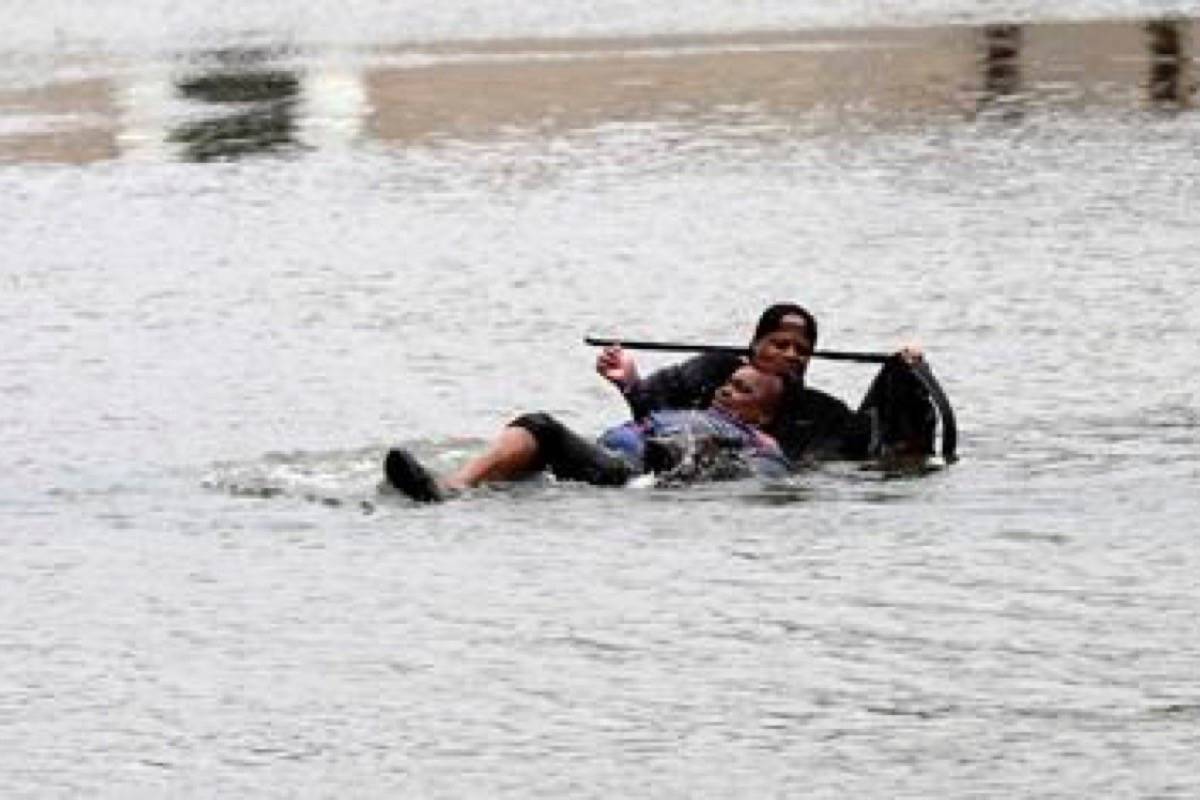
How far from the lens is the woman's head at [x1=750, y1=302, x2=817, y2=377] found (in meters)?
16.1

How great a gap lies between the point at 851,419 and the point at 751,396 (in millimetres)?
442

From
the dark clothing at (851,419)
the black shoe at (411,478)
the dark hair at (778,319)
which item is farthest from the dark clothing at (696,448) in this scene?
the black shoe at (411,478)

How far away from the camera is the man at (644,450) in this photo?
15.2 metres

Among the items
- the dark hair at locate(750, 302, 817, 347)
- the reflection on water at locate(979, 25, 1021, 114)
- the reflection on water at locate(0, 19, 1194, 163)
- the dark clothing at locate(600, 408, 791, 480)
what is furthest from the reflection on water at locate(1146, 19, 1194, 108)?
the dark clothing at locate(600, 408, 791, 480)

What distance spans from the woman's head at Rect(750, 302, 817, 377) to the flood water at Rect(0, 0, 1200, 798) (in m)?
0.68

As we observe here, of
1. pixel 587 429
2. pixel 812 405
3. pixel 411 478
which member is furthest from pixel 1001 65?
pixel 411 478

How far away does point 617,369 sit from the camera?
1609cm

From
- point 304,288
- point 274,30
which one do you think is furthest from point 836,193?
point 274,30

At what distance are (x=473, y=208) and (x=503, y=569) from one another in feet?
48.9

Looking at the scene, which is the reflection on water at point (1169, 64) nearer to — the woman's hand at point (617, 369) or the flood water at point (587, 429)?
the flood water at point (587, 429)

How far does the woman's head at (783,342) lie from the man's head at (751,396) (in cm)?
8

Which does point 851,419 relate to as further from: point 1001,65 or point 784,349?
point 1001,65

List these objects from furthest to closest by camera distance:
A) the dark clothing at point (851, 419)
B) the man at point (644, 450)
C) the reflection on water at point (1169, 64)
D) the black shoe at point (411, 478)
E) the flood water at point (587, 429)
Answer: the reflection on water at point (1169, 64) < the dark clothing at point (851, 419) < the man at point (644, 450) < the black shoe at point (411, 478) < the flood water at point (587, 429)

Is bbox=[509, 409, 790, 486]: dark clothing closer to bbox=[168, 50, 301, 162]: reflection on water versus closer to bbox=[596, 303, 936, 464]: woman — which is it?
bbox=[596, 303, 936, 464]: woman
